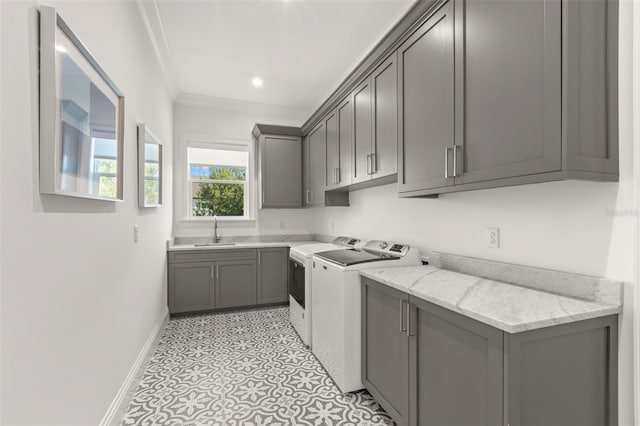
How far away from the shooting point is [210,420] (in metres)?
1.82

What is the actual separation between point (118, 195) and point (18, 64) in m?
0.91

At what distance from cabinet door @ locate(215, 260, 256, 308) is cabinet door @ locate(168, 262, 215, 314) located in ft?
0.31

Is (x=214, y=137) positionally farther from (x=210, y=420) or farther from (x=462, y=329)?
(x=462, y=329)

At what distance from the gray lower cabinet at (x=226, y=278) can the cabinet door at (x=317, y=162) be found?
908mm

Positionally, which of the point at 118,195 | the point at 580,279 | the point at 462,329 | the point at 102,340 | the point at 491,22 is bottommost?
the point at 102,340

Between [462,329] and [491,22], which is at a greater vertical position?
[491,22]

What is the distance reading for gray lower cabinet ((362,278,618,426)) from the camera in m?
1.04

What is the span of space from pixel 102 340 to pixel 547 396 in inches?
81.5

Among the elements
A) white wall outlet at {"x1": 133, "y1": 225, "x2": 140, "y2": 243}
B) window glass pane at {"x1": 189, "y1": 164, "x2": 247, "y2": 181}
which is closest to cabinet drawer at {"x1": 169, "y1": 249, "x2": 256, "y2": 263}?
window glass pane at {"x1": 189, "y1": 164, "x2": 247, "y2": 181}

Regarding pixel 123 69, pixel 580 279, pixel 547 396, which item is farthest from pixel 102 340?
pixel 580 279

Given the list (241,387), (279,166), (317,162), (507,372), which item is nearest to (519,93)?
(507,372)

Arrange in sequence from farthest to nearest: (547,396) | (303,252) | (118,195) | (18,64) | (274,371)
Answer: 1. (303,252)
2. (274,371)
3. (118,195)
4. (547,396)
5. (18,64)

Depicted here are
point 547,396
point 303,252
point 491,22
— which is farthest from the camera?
point 303,252

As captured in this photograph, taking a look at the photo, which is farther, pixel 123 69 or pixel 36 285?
pixel 123 69
